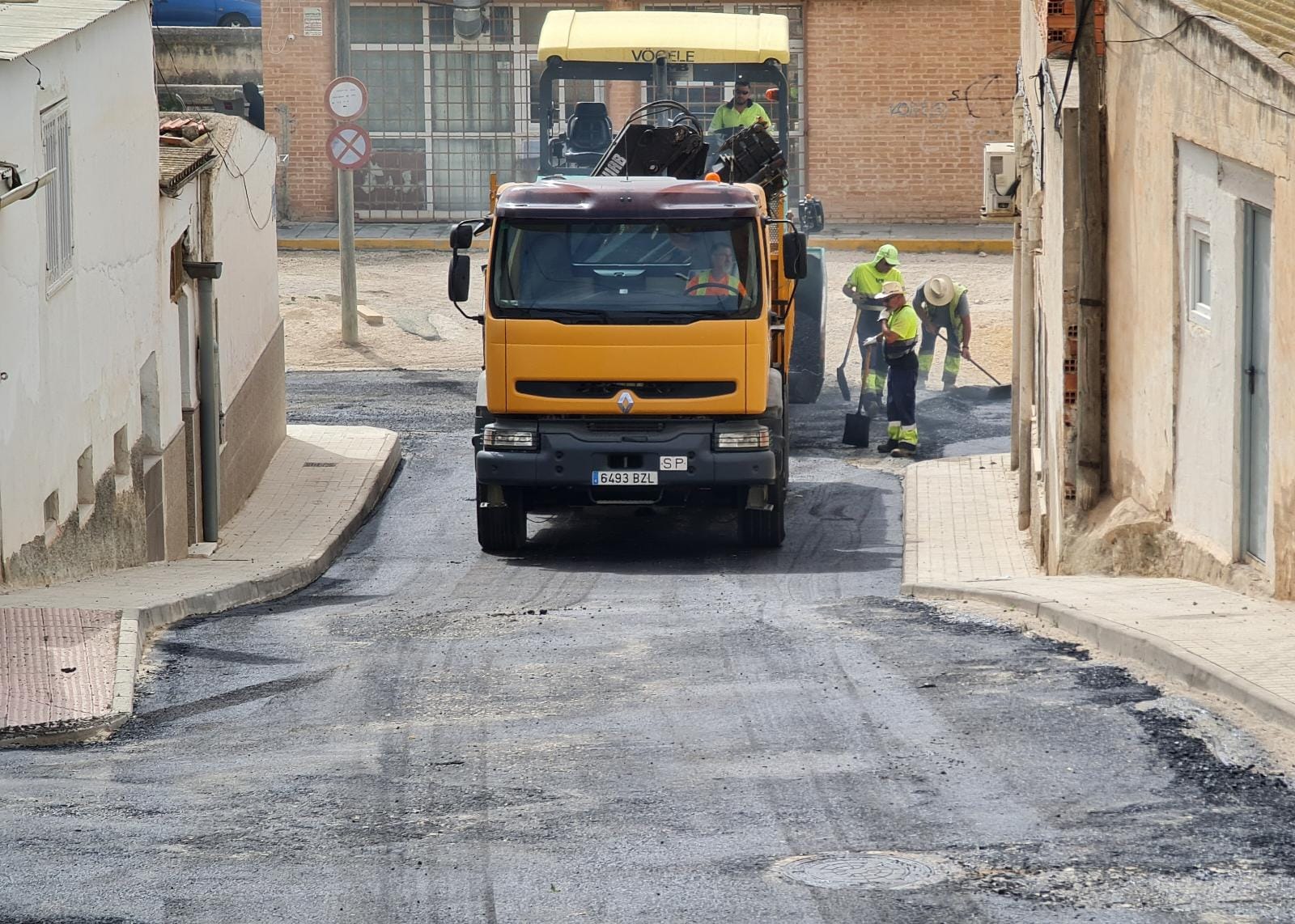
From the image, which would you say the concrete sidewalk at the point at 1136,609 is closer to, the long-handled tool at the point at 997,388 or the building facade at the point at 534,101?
the long-handled tool at the point at 997,388

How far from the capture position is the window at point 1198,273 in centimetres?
988

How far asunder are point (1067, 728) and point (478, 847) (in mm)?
2398

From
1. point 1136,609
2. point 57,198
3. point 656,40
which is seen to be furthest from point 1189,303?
point 656,40

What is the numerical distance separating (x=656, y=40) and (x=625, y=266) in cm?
900

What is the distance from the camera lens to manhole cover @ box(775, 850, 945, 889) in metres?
5.64

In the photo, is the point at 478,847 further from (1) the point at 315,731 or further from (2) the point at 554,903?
(1) the point at 315,731

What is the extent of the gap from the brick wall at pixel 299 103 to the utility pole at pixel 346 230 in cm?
757

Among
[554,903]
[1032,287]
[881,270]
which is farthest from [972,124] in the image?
[554,903]

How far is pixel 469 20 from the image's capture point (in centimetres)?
3080

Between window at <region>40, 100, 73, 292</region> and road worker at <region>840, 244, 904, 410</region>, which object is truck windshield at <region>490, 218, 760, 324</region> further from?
road worker at <region>840, 244, 904, 410</region>

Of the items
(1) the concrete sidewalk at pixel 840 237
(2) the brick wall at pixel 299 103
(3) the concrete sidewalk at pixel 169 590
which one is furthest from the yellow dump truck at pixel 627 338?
(2) the brick wall at pixel 299 103

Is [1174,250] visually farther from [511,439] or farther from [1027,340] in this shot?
[1027,340]

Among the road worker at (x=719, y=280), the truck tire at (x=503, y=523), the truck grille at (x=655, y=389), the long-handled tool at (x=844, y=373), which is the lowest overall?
the truck tire at (x=503, y=523)

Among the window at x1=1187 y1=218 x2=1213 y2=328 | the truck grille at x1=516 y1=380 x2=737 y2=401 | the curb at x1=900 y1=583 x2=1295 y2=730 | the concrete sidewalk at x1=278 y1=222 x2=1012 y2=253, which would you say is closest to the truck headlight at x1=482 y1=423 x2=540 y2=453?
the truck grille at x1=516 y1=380 x2=737 y2=401
